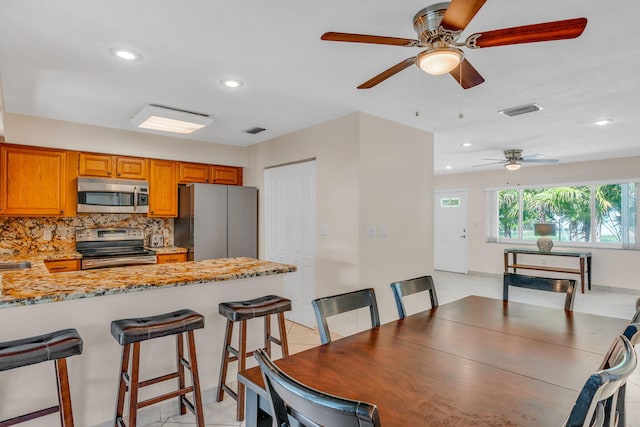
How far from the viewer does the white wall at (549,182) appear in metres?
5.98

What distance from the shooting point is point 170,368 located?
2277 millimetres

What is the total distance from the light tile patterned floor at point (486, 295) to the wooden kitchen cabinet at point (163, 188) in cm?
213

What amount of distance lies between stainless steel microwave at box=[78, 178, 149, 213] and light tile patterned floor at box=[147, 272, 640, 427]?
7.62 ft

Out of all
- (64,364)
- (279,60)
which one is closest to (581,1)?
(279,60)

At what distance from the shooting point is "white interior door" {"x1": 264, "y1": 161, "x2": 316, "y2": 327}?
4.06 metres

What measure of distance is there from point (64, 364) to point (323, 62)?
2.23 metres

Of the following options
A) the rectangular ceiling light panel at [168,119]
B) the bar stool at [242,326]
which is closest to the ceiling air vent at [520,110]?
the bar stool at [242,326]

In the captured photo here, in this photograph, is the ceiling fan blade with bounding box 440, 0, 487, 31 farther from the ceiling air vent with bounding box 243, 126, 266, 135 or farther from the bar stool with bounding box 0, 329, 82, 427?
the ceiling air vent with bounding box 243, 126, 266, 135

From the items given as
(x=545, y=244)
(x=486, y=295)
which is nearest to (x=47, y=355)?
(x=486, y=295)

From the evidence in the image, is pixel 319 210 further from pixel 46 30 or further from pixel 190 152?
pixel 46 30

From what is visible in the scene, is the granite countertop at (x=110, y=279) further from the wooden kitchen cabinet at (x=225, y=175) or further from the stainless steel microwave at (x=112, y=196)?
the wooden kitchen cabinet at (x=225, y=175)

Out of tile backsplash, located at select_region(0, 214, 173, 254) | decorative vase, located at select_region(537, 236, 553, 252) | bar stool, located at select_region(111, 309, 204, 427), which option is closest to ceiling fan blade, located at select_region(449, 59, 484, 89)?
bar stool, located at select_region(111, 309, 204, 427)

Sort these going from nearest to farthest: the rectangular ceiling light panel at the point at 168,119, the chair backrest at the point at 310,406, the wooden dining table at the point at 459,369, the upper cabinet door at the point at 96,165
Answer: the chair backrest at the point at 310,406
the wooden dining table at the point at 459,369
the rectangular ceiling light panel at the point at 168,119
the upper cabinet door at the point at 96,165

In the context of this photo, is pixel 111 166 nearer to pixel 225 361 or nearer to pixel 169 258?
pixel 169 258
